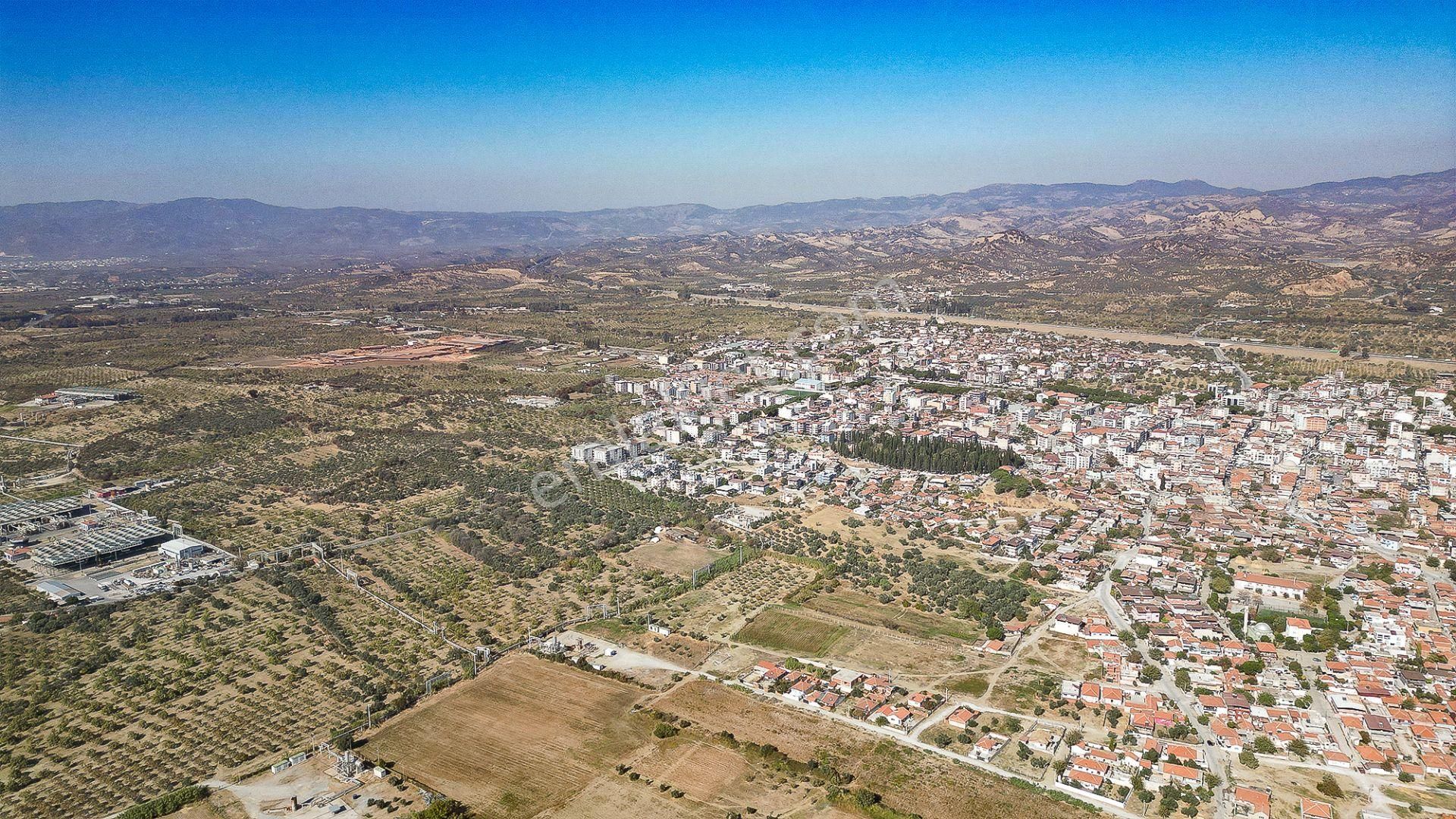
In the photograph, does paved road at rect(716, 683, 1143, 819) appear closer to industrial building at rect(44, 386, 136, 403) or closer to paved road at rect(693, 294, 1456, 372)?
industrial building at rect(44, 386, 136, 403)

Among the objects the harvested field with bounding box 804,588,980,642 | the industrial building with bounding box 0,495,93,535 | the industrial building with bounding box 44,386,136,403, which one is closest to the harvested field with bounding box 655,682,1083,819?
the harvested field with bounding box 804,588,980,642

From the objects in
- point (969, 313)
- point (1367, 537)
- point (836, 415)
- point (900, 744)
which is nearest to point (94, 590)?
point (900, 744)

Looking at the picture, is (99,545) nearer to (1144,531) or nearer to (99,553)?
(99,553)

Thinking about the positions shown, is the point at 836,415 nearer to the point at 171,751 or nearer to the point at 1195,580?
the point at 1195,580

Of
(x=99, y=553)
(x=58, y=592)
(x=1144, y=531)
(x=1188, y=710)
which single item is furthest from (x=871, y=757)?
(x=99, y=553)

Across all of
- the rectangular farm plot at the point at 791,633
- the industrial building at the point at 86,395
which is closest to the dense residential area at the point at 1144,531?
the rectangular farm plot at the point at 791,633

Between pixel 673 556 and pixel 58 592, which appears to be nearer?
pixel 58 592
